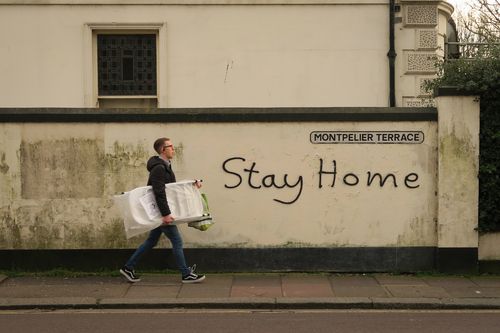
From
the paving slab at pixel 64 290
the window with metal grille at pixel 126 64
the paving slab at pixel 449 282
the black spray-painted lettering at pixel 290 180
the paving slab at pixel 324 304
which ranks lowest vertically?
the paving slab at pixel 324 304

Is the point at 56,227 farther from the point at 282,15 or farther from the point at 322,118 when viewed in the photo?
the point at 282,15

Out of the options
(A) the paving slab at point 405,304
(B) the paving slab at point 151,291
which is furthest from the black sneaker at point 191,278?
(A) the paving slab at point 405,304

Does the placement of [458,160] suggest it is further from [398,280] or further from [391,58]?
[391,58]

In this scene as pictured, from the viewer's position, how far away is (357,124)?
9086mm

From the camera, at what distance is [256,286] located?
8.45 m

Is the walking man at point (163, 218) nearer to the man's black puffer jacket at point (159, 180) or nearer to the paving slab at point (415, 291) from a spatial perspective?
the man's black puffer jacket at point (159, 180)

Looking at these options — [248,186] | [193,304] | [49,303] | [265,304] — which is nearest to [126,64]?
[248,186]

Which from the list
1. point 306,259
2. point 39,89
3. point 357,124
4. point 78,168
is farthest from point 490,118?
point 39,89

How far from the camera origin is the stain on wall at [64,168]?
29.8 feet

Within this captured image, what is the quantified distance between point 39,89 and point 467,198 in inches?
356

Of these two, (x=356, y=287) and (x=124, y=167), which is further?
(x=124, y=167)

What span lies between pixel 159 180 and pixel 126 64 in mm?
6342

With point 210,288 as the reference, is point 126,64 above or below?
above

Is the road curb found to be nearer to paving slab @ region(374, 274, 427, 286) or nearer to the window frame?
paving slab @ region(374, 274, 427, 286)
